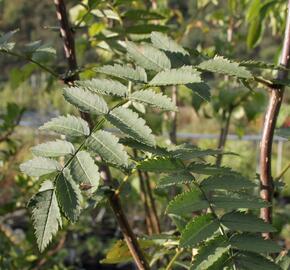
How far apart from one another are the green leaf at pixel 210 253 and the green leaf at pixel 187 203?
0.16 ft

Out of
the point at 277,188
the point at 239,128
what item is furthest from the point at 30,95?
the point at 277,188

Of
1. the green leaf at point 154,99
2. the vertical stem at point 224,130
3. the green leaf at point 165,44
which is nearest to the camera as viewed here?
the green leaf at point 154,99

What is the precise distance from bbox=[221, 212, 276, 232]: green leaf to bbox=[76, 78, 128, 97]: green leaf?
0.23m

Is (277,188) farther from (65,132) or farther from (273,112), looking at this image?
(65,132)

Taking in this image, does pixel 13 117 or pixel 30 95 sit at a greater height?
pixel 13 117

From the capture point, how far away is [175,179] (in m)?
0.79

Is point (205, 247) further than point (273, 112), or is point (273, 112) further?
point (273, 112)

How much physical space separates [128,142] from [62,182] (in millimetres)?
106

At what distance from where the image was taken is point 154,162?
791 millimetres

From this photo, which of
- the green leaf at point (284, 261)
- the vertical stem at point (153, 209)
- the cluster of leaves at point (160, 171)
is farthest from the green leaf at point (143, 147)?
the vertical stem at point (153, 209)

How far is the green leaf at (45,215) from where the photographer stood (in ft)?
2.33

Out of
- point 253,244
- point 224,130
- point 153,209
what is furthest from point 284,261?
point 224,130

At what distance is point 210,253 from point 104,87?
278 mm

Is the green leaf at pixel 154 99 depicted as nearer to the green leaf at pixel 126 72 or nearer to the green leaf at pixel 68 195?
the green leaf at pixel 126 72
